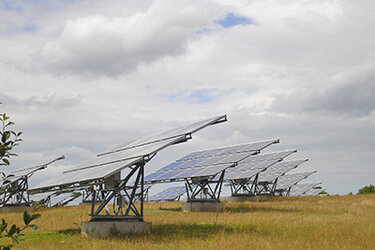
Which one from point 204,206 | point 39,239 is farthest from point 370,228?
point 204,206

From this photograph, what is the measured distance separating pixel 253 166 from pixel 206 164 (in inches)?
484

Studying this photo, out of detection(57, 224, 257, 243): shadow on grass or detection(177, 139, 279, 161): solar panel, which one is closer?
detection(57, 224, 257, 243): shadow on grass

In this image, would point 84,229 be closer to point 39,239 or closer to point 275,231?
point 39,239

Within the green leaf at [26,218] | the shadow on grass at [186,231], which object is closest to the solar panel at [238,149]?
the shadow on grass at [186,231]

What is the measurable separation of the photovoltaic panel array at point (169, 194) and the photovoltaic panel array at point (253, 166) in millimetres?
10102

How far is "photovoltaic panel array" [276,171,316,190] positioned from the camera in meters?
68.2

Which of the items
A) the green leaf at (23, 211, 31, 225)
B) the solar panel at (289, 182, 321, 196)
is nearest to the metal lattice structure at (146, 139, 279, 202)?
the green leaf at (23, 211, 31, 225)

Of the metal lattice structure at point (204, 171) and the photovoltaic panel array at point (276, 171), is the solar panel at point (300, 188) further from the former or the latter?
the metal lattice structure at point (204, 171)

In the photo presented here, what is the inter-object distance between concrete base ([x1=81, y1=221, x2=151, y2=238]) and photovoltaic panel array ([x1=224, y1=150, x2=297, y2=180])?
22772mm

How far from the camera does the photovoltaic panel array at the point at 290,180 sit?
68.2 metres

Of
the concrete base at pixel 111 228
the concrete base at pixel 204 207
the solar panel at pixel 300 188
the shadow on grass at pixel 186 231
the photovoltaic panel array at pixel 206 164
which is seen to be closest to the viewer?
the shadow on grass at pixel 186 231

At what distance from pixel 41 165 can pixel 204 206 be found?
16736 millimetres

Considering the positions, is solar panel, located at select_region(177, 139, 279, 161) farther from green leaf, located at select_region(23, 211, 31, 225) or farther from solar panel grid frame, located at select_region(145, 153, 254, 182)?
green leaf, located at select_region(23, 211, 31, 225)

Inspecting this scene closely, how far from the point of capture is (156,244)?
41.5 ft
